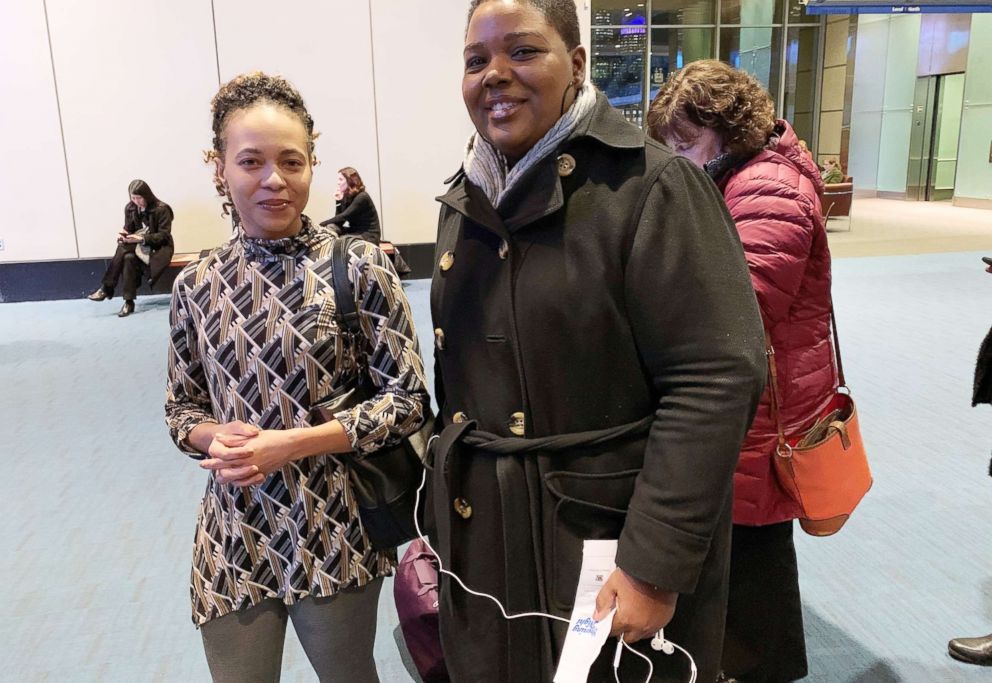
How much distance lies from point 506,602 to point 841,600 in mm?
1892

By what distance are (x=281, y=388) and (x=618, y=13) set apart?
17.3 meters

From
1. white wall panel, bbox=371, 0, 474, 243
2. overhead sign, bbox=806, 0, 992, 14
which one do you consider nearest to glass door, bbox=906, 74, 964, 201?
overhead sign, bbox=806, 0, 992, 14

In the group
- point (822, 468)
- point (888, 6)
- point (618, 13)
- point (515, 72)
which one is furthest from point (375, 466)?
point (618, 13)

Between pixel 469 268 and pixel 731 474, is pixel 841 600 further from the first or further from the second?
pixel 469 268

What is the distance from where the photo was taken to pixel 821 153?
19.9 metres

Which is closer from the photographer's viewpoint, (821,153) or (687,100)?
(687,100)

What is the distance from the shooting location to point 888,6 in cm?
905

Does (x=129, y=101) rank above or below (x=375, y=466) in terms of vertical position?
above

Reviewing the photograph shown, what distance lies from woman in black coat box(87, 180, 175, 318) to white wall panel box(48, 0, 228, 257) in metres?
0.61

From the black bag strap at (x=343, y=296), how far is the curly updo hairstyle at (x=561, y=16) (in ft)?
1.74

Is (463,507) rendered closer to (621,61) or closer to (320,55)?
(320,55)

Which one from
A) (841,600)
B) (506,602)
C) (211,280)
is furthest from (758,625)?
(211,280)

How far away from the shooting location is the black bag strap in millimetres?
1472

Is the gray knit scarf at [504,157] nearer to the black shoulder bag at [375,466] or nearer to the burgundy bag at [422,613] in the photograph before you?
the black shoulder bag at [375,466]
